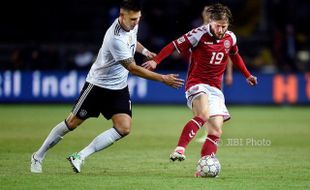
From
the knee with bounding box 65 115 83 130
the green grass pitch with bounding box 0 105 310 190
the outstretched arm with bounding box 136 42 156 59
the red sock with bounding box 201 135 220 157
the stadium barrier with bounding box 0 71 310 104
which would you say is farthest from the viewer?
the stadium barrier with bounding box 0 71 310 104

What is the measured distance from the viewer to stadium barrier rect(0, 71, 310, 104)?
A: 2447 cm

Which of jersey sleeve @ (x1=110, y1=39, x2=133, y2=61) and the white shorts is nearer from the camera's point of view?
jersey sleeve @ (x1=110, y1=39, x2=133, y2=61)

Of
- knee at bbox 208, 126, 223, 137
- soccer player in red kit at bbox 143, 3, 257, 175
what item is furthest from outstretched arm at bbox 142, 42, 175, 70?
knee at bbox 208, 126, 223, 137

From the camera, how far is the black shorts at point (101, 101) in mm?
10586

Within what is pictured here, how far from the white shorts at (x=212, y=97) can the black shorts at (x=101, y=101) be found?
2.84 ft

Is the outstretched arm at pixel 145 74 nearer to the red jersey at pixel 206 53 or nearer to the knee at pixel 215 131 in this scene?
the red jersey at pixel 206 53

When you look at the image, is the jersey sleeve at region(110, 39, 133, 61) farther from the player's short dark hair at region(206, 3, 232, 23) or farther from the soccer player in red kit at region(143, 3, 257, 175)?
the player's short dark hair at region(206, 3, 232, 23)

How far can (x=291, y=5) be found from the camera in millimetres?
28328

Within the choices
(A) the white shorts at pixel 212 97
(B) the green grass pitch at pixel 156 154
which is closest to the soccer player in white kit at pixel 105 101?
(B) the green grass pitch at pixel 156 154

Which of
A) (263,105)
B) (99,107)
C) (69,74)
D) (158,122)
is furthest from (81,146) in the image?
(263,105)

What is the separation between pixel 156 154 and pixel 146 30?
12978mm

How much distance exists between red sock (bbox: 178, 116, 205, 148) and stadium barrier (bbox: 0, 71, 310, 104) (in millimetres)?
14069

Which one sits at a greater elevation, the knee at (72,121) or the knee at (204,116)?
the knee at (204,116)

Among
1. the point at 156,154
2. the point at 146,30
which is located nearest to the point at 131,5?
the point at 156,154
